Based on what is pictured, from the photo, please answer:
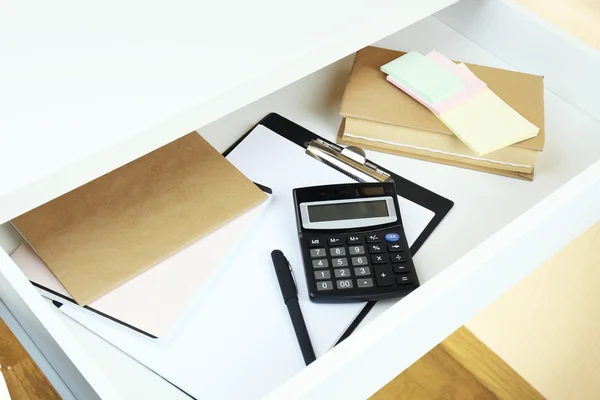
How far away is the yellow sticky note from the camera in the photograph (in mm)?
700

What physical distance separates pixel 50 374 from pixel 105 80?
0.86 feet

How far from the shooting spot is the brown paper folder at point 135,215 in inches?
23.1

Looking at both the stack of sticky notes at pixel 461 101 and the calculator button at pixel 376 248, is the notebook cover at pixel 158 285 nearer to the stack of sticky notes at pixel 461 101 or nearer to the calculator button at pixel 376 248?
the calculator button at pixel 376 248

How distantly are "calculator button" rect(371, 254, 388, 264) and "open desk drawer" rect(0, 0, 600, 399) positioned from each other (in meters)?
0.04

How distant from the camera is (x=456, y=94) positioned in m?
0.74

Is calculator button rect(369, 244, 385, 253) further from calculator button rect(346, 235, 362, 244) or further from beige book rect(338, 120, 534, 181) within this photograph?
beige book rect(338, 120, 534, 181)

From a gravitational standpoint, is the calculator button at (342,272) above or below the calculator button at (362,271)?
above

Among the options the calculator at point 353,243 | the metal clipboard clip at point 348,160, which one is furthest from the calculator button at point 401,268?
the metal clipboard clip at point 348,160

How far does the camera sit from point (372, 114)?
72cm

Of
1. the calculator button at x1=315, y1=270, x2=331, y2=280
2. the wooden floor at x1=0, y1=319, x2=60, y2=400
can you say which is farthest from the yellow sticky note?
the wooden floor at x1=0, y1=319, x2=60, y2=400

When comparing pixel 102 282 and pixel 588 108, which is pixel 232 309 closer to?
pixel 102 282

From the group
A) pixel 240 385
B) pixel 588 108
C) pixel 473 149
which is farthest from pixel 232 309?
pixel 588 108

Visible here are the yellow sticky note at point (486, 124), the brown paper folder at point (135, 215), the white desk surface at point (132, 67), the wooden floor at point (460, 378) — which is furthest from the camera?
the wooden floor at point (460, 378)

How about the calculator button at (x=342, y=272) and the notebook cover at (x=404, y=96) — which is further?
the notebook cover at (x=404, y=96)
